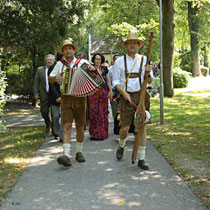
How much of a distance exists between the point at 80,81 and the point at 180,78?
1766 centimetres

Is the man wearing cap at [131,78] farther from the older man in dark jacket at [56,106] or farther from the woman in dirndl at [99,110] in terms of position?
the woman in dirndl at [99,110]

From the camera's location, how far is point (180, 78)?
22.3m

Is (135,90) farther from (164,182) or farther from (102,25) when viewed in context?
(102,25)

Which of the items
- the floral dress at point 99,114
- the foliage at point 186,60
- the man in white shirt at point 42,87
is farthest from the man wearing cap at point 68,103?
the foliage at point 186,60

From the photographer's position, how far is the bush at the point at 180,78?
2201 cm

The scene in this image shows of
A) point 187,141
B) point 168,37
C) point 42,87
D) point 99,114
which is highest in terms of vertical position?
point 168,37

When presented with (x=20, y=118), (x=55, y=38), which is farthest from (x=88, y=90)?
(x=55, y=38)

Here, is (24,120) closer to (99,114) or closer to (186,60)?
(99,114)

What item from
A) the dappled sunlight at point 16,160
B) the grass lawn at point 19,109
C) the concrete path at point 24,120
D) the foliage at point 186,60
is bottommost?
the dappled sunlight at point 16,160

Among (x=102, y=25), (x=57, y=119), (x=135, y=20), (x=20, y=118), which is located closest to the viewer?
(x=57, y=119)

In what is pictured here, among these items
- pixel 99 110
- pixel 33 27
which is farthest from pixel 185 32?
pixel 99 110

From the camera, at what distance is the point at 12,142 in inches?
310

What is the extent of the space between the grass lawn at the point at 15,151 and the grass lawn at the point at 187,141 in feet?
8.40

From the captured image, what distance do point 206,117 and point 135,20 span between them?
21.5 meters
